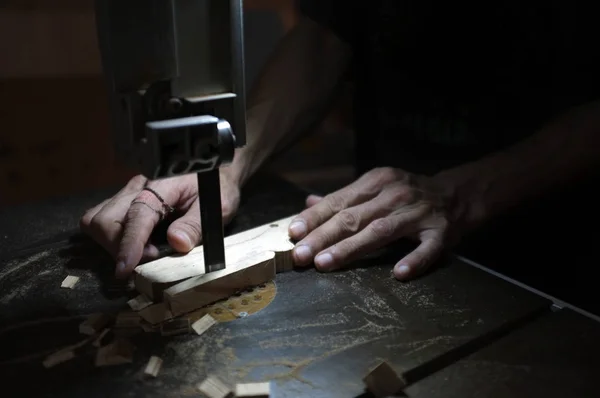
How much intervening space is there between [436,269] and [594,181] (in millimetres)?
510

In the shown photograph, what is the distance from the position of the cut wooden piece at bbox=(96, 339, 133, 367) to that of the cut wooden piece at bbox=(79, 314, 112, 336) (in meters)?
0.06

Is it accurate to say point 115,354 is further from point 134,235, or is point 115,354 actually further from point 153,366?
point 134,235

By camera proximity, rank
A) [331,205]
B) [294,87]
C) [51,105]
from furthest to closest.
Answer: [51,105], [294,87], [331,205]

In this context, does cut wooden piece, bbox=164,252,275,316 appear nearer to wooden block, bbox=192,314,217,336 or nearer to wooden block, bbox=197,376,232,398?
wooden block, bbox=192,314,217,336

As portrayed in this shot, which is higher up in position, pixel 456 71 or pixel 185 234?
pixel 456 71

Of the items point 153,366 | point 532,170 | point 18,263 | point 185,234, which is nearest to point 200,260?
point 185,234

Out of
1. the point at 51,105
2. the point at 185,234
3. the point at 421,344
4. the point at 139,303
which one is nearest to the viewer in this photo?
the point at 421,344

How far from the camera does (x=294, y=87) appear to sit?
182 centimetres

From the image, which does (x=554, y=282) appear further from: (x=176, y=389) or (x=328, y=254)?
(x=176, y=389)

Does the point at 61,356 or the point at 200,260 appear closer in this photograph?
the point at 61,356

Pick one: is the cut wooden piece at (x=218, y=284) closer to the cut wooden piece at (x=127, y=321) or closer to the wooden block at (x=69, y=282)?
the cut wooden piece at (x=127, y=321)

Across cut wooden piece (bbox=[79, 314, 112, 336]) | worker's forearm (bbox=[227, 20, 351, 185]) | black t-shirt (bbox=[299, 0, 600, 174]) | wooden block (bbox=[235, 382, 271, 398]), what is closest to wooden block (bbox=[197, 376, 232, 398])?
wooden block (bbox=[235, 382, 271, 398])

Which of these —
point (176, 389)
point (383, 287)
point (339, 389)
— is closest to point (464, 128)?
point (383, 287)

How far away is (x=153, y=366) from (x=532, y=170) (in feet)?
3.20
